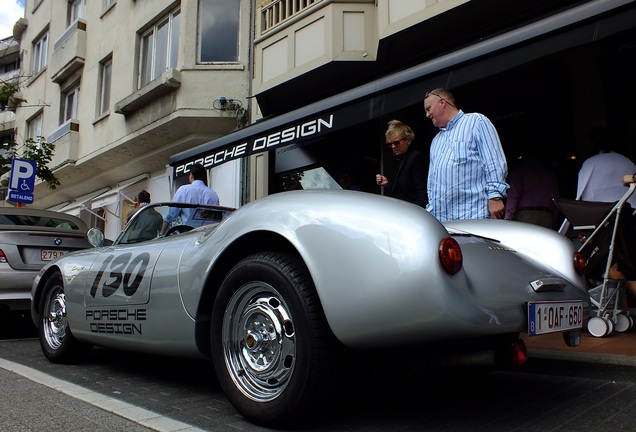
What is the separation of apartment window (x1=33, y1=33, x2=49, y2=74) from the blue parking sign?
32.8 ft

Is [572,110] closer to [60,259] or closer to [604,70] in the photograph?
[604,70]

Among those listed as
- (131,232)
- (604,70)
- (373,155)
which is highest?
(604,70)

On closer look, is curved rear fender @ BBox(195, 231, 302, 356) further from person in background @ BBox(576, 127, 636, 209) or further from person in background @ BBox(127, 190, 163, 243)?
person in background @ BBox(576, 127, 636, 209)

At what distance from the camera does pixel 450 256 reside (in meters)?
1.80

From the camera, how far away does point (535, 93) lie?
6844 mm

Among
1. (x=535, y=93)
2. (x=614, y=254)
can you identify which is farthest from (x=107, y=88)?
(x=614, y=254)

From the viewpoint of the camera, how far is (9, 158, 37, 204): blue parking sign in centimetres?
1052

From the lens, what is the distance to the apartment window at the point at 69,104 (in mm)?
16156

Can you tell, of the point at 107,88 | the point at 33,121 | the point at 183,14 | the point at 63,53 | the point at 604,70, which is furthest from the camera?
the point at 33,121

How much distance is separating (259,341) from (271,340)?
72 mm

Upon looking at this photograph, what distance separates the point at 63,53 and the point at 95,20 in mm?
2292

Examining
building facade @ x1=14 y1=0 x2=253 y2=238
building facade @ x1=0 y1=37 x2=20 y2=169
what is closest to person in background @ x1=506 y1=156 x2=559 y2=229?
building facade @ x1=14 y1=0 x2=253 y2=238

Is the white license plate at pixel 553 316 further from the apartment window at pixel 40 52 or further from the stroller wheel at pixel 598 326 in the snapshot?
the apartment window at pixel 40 52

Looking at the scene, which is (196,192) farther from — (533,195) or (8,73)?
(8,73)
